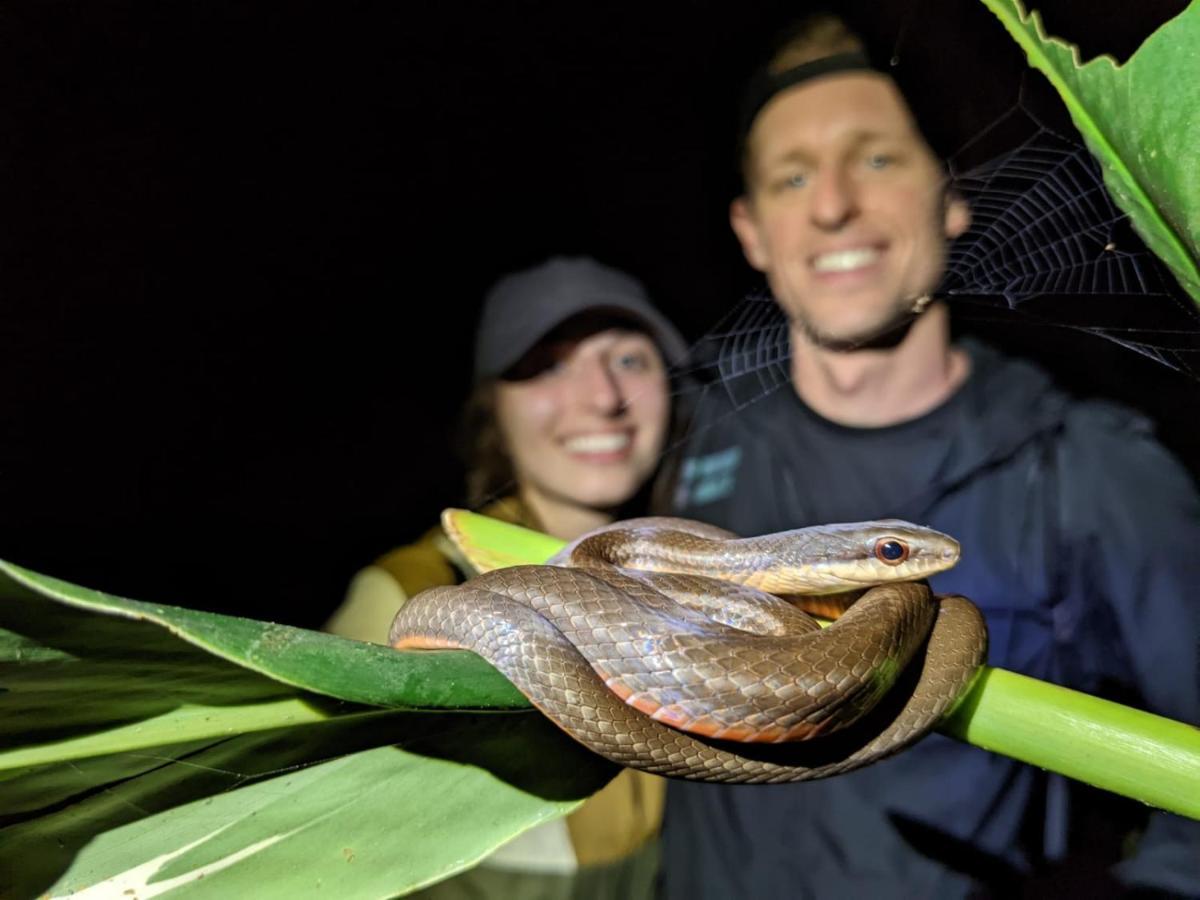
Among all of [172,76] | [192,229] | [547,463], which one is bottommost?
[547,463]

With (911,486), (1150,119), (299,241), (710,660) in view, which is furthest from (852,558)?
(299,241)

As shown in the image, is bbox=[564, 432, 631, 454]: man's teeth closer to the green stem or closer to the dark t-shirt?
the dark t-shirt

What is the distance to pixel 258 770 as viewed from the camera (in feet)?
1.49

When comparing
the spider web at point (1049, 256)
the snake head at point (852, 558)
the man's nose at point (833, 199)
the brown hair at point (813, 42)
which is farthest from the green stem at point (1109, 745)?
the brown hair at point (813, 42)

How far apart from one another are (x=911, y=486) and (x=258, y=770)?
2.83 ft

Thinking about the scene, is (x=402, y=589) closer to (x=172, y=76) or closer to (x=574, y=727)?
(x=574, y=727)

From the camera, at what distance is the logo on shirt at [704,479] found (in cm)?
105

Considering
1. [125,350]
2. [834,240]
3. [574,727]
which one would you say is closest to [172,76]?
[125,350]

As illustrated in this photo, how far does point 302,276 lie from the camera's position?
42.0 inches

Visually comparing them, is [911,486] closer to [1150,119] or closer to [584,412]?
[584,412]

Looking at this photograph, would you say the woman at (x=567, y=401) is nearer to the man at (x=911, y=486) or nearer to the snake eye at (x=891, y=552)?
the man at (x=911, y=486)

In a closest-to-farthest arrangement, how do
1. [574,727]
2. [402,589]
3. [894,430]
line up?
[574,727] → [402,589] → [894,430]

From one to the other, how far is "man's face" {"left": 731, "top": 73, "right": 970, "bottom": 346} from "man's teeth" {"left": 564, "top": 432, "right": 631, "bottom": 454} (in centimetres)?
28

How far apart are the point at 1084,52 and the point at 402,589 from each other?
2.77ft
